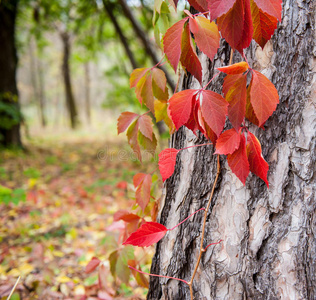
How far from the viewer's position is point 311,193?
72cm

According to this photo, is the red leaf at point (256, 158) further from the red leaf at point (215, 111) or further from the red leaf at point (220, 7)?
the red leaf at point (220, 7)

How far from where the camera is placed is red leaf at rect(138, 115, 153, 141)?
85cm

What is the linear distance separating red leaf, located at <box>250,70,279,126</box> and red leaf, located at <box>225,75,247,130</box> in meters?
0.02

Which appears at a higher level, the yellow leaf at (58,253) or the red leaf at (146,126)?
the red leaf at (146,126)

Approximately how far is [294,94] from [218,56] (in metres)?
0.26

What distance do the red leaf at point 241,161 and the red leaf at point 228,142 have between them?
0.08 ft

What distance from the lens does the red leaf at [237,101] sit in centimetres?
63

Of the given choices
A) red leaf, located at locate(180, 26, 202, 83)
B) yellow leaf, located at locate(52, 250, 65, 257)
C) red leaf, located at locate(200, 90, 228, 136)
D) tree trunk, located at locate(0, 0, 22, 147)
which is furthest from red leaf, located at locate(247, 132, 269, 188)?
tree trunk, located at locate(0, 0, 22, 147)

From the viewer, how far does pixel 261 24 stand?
1.98 feet

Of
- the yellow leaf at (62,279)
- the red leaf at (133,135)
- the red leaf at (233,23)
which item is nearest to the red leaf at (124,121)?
the red leaf at (133,135)

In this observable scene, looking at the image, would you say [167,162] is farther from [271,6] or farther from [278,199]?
[271,6]

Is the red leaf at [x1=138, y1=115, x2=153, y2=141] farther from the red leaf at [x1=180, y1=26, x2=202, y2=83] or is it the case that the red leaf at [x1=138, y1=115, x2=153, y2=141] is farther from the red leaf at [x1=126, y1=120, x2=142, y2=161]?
the red leaf at [x1=180, y1=26, x2=202, y2=83]

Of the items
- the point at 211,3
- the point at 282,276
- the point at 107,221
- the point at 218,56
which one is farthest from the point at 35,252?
the point at 211,3

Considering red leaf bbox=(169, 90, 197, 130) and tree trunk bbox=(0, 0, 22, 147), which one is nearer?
red leaf bbox=(169, 90, 197, 130)
